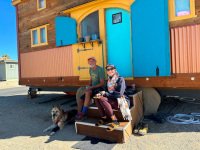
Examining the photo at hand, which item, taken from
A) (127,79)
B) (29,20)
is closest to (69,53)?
(127,79)

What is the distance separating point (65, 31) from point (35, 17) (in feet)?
7.76

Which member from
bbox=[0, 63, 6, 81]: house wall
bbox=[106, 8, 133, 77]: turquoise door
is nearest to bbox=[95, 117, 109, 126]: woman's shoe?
bbox=[106, 8, 133, 77]: turquoise door

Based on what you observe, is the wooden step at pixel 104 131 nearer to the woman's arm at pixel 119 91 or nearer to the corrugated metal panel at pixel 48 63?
the woman's arm at pixel 119 91

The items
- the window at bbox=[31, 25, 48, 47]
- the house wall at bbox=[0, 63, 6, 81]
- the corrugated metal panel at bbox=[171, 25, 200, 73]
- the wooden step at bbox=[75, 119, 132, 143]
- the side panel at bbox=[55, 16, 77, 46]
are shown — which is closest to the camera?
the wooden step at bbox=[75, 119, 132, 143]

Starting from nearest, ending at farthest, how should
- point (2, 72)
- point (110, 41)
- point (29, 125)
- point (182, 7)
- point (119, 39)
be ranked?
1. point (182, 7)
2. point (29, 125)
3. point (119, 39)
4. point (110, 41)
5. point (2, 72)

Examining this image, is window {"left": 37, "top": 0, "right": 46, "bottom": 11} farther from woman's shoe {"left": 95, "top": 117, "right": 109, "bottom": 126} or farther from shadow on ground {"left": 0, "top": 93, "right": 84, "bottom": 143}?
woman's shoe {"left": 95, "top": 117, "right": 109, "bottom": 126}

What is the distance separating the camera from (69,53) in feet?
24.5

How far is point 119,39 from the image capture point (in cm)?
632

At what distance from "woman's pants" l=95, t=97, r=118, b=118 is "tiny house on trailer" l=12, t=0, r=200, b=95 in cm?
154

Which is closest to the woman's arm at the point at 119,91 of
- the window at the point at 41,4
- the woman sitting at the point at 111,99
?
the woman sitting at the point at 111,99

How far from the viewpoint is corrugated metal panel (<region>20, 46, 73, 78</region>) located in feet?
24.9

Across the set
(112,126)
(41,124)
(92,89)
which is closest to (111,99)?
(112,126)

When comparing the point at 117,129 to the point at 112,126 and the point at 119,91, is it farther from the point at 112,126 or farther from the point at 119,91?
the point at 119,91

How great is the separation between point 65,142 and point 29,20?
6.59 meters
